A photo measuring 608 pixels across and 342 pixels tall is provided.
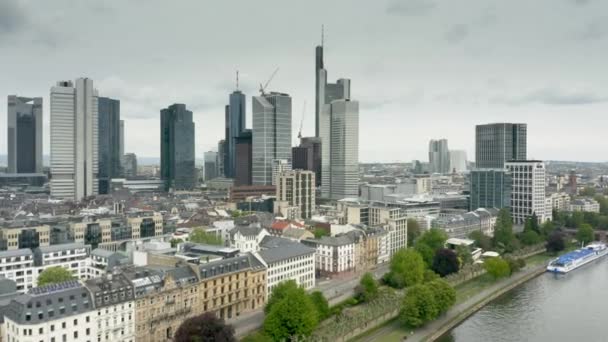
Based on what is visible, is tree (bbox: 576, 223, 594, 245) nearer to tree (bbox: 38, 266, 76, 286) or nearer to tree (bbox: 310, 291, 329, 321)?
tree (bbox: 310, 291, 329, 321)

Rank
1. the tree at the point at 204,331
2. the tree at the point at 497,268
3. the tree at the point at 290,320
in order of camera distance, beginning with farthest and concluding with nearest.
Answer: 1. the tree at the point at 497,268
2. the tree at the point at 290,320
3. the tree at the point at 204,331

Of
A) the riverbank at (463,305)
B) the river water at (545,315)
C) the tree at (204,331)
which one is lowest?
the river water at (545,315)

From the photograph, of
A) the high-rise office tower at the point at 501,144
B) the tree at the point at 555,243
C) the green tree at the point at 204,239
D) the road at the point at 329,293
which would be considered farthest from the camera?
the high-rise office tower at the point at 501,144

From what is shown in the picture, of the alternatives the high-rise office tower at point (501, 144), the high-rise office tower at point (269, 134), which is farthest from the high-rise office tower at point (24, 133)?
the high-rise office tower at point (501, 144)

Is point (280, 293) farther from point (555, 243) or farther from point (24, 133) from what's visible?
point (24, 133)

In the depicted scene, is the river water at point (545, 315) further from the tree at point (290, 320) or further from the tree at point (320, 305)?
the tree at point (290, 320)

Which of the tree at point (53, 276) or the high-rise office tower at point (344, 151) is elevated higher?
the high-rise office tower at point (344, 151)
